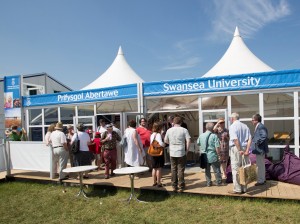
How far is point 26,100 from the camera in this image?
12.0 m

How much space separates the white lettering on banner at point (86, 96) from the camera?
9702mm

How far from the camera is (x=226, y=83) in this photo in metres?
7.57

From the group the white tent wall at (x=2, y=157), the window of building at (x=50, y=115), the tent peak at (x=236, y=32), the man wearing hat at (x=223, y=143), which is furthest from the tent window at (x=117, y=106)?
the tent peak at (x=236, y=32)

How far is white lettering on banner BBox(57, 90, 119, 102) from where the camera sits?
9.70 meters

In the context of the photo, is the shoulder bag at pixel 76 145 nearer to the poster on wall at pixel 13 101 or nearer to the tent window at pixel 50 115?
the tent window at pixel 50 115

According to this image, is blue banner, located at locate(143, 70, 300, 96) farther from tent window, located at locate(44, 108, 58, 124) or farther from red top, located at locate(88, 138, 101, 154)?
tent window, located at locate(44, 108, 58, 124)

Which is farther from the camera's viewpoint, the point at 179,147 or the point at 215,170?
the point at 215,170

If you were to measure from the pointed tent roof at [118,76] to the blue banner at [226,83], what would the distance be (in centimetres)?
520

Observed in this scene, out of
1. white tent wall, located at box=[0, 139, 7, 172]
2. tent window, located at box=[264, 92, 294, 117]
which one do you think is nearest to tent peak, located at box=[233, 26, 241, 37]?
tent window, located at box=[264, 92, 294, 117]

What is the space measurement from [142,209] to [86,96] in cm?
616

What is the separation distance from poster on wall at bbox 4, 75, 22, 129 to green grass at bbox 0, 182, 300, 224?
679cm

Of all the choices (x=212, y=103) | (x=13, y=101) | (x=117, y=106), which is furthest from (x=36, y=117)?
(x=212, y=103)

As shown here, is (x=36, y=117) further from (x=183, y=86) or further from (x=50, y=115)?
(x=183, y=86)

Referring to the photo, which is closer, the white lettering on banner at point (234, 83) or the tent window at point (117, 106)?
the white lettering on banner at point (234, 83)
